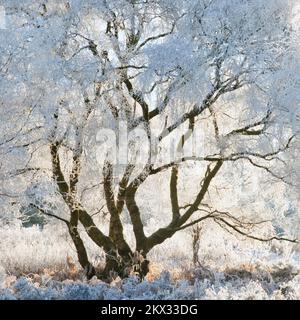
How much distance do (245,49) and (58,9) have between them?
3777 mm

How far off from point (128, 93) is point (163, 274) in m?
3.88

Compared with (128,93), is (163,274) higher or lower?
lower

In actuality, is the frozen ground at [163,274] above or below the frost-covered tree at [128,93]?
below

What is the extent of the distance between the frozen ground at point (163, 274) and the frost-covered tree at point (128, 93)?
1.10 metres

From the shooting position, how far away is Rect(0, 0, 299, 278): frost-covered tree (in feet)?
40.0

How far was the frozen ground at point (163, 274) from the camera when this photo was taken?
12.5m

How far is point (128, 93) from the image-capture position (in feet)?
47.4

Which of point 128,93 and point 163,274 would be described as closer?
point 163,274

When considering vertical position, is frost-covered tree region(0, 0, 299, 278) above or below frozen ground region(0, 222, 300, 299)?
above

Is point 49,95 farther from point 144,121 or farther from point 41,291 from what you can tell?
point 41,291

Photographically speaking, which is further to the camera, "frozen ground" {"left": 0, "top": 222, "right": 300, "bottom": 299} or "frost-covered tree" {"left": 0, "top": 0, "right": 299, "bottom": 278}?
"frozen ground" {"left": 0, "top": 222, "right": 300, "bottom": 299}

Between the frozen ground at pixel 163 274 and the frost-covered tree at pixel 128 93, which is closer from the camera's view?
the frost-covered tree at pixel 128 93

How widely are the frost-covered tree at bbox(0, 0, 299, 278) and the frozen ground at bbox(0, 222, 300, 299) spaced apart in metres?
1.10
